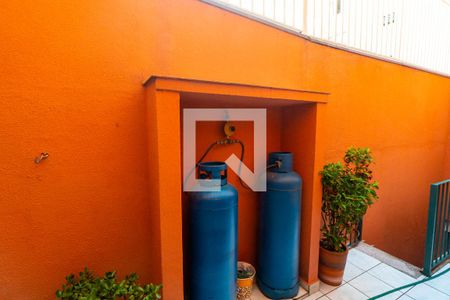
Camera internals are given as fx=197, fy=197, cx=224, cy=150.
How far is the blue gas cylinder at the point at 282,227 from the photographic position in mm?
1885

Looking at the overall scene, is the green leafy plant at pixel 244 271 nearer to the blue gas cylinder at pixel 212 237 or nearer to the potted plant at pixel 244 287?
the potted plant at pixel 244 287

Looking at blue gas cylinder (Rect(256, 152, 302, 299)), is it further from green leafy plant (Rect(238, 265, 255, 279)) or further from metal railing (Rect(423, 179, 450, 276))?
metal railing (Rect(423, 179, 450, 276))

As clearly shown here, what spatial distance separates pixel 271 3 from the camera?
2.17 m

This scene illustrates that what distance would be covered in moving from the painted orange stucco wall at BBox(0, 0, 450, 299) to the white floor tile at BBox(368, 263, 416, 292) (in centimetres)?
192

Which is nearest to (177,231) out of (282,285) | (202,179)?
(202,179)

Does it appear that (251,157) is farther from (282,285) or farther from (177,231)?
(282,285)

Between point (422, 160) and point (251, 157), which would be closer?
point (251, 157)

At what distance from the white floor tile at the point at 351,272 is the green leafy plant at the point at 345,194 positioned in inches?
15.9

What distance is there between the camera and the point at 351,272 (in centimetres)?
234

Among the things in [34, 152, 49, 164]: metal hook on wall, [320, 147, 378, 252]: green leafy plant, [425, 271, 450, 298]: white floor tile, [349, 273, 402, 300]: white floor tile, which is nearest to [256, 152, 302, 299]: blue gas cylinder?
[320, 147, 378, 252]: green leafy plant

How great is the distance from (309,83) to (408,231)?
13.4 feet

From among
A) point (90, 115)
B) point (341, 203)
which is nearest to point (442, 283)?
point (341, 203)

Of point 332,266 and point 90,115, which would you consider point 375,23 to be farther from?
point 90,115

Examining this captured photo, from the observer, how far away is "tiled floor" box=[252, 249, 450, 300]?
199cm
